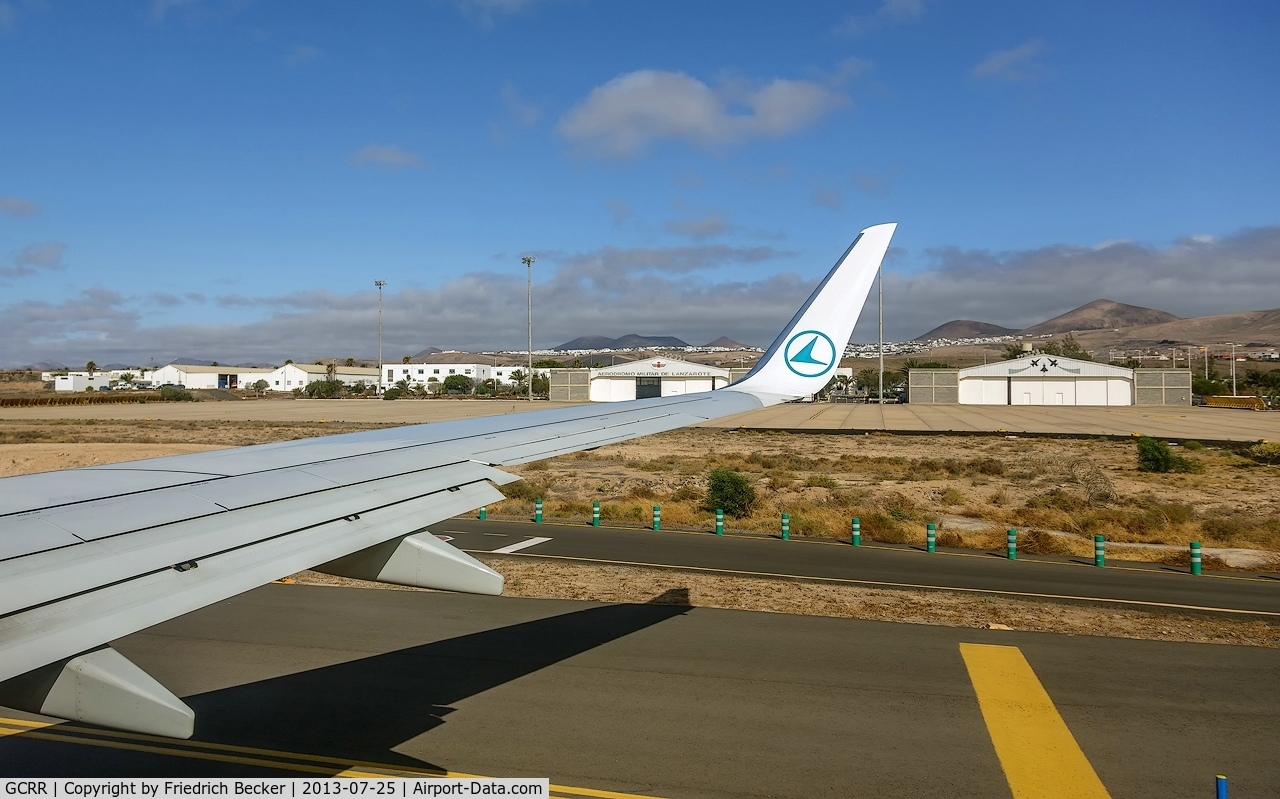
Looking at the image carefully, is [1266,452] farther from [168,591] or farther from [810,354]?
[168,591]

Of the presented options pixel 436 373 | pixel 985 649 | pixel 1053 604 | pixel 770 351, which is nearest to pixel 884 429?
pixel 1053 604

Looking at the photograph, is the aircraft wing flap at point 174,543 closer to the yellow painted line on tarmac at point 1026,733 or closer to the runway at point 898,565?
the yellow painted line on tarmac at point 1026,733

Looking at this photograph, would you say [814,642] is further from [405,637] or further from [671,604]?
[405,637]

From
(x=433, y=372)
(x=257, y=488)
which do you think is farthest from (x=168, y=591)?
(x=433, y=372)

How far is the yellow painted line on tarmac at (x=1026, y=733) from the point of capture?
781 cm

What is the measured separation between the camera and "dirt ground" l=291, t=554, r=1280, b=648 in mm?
13445

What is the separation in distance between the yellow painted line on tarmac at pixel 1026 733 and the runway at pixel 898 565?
5.65m

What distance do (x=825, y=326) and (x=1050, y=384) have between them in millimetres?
103289

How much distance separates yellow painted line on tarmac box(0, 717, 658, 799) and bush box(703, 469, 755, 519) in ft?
64.3

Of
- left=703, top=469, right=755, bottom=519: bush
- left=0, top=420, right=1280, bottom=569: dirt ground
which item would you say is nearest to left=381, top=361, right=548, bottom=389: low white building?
left=0, top=420, right=1280, bottom=569: dirt ground

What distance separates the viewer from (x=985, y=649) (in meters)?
12.1

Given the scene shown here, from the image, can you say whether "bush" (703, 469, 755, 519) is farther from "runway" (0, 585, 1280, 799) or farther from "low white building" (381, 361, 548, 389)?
"low white building" (381, 361, 548, 389)

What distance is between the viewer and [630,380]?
105 meters

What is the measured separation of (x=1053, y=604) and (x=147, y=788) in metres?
14.7
